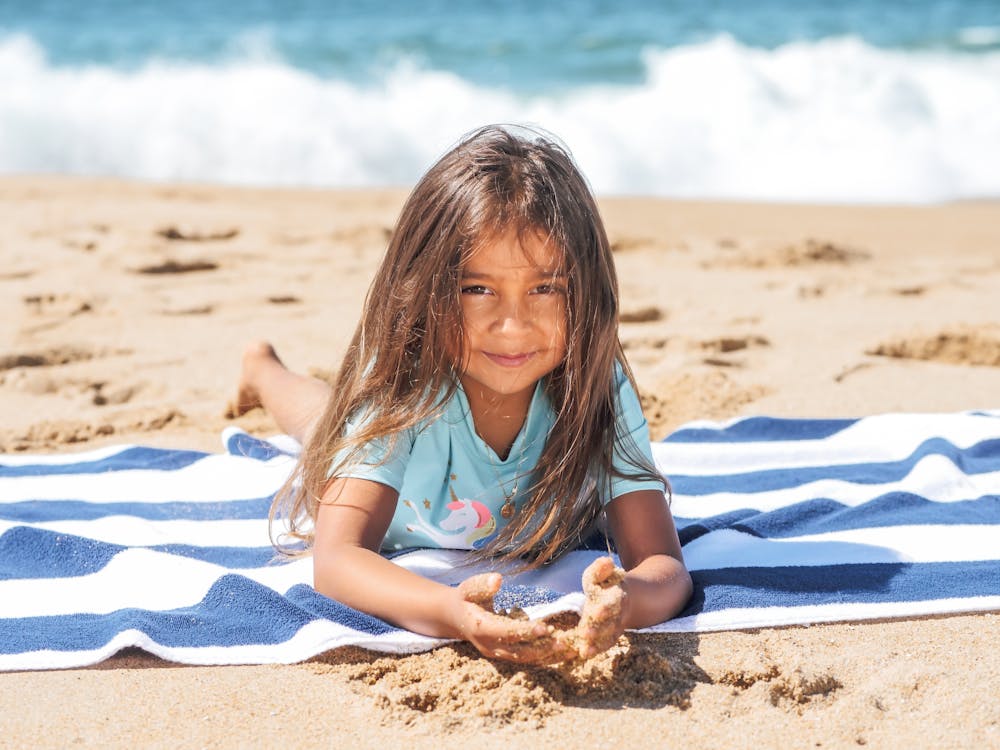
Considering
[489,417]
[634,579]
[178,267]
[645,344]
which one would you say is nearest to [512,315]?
[489,417]

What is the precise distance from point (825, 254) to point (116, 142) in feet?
22.3

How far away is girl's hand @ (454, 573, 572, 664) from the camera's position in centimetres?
167

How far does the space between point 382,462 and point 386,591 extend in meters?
0.24

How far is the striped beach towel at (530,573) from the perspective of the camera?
6.49 feet

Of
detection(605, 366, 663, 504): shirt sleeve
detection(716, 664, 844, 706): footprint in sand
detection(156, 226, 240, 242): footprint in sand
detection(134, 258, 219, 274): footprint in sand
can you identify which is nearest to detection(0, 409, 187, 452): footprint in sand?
detection(605, 366, 663, 504): shirt sleeve

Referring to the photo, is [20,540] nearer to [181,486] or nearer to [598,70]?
[181,486]

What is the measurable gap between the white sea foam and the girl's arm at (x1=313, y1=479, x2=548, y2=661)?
644 cm

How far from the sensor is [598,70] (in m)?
12.2

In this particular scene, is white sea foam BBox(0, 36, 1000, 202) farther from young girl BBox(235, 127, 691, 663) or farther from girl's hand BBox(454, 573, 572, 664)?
girl's hand BBox(454, 573, 572, 664)

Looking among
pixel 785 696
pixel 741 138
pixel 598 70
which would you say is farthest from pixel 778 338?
pixel 598 70

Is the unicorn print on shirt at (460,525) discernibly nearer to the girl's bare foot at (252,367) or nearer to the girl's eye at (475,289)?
the girl's eye at (475,289)

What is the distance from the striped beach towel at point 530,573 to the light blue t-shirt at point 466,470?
0.07 metres

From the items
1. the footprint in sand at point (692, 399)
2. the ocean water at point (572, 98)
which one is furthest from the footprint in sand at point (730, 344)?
the ocean water at point (572, 98)

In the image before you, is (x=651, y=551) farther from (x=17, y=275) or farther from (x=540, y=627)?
(x=17, y=275)
